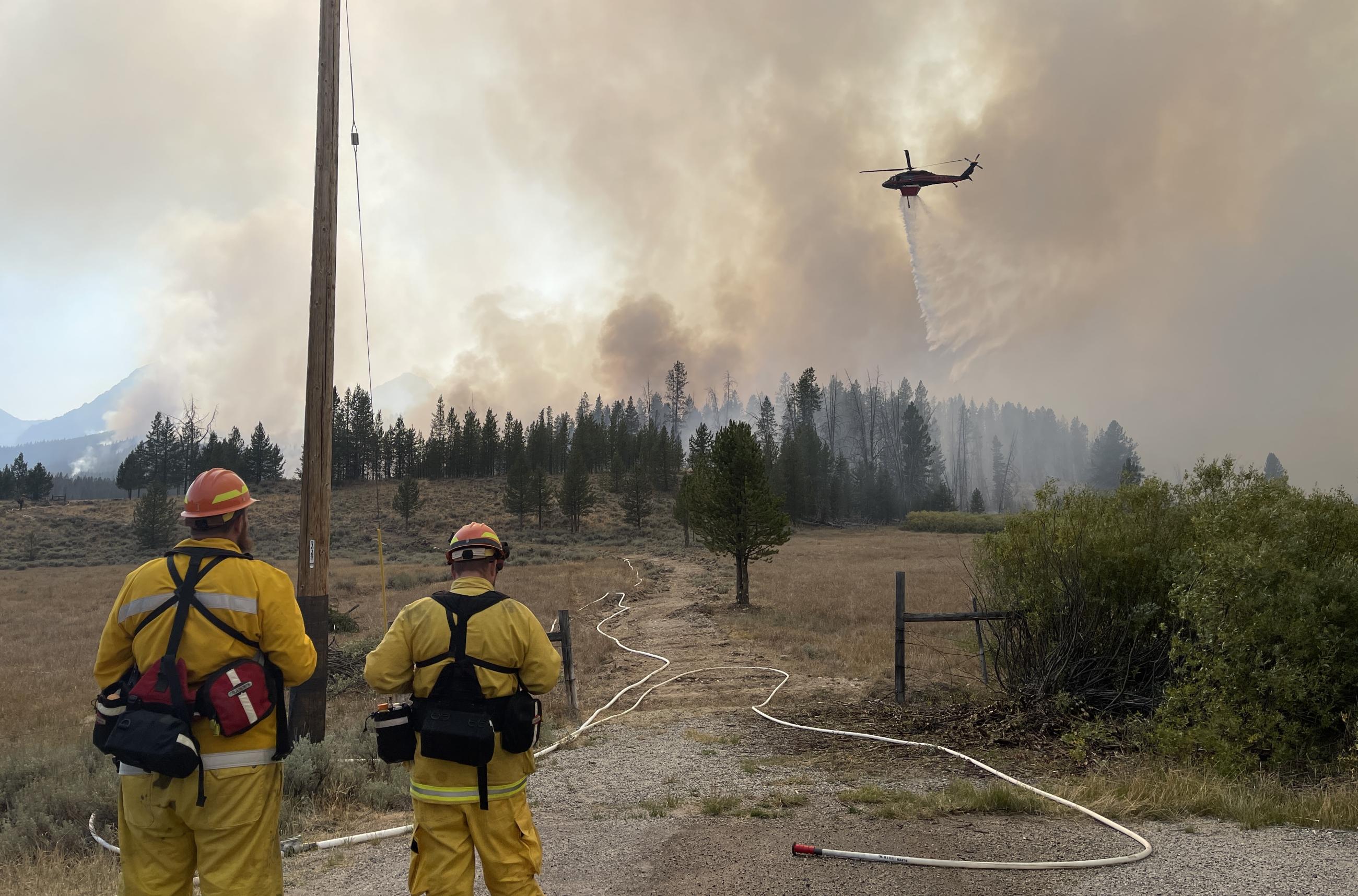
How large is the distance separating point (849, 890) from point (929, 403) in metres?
155

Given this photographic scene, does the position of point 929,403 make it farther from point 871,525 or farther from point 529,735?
point 529,735

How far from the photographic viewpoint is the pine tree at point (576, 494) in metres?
66.1

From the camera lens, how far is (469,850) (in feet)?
12.5

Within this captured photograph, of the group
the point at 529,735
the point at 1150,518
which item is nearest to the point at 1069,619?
the point at 1150,518

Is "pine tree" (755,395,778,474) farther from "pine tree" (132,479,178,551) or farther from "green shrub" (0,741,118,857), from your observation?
"green shrub" (0,741,118,857)

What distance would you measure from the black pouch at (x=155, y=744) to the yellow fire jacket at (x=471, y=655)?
773 millimetres

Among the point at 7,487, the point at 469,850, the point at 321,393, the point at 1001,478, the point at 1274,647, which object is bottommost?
the point at 469,850

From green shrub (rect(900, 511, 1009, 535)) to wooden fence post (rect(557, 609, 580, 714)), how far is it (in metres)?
70.4

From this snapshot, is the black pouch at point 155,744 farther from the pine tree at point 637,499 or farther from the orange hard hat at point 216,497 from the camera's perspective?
the pine tree at point 637,499

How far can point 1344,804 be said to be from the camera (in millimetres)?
5711

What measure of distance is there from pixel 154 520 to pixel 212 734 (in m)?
63.8

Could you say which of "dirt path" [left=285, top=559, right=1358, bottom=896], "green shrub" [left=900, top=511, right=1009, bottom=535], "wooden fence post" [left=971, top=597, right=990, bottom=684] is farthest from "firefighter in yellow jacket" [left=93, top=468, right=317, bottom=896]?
"green shrub" [left=900, top=511, right=1009, bottom=535]

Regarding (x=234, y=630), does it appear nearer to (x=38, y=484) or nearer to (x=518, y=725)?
(x=518, y=725)

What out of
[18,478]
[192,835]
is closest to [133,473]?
[18,478]
